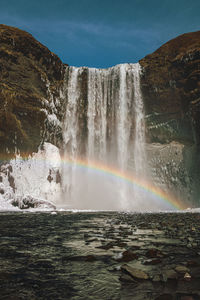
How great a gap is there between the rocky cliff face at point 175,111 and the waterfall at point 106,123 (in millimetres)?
2103

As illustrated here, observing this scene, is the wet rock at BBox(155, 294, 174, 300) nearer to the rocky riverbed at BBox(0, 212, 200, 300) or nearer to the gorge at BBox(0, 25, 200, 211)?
the rocky riverbed at BBox(0, 212, 200, 300)

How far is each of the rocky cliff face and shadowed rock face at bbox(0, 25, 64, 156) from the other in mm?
16026

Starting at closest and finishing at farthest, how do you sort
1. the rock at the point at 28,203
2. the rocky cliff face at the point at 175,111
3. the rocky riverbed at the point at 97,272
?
the rocky riverbed at the point at 97,272
the rock at the point at 28,203
the rocky cliff face at the point at 175,111

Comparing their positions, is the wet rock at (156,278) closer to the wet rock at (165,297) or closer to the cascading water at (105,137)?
the wet rock at (165,297)

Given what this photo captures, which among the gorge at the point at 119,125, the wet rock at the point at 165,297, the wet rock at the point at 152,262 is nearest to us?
the wet rock at the point at 165,297

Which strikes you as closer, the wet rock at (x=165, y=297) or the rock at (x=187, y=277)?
the wet rock at (x=165, y=297)

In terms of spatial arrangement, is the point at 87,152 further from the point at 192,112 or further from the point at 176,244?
the point at 176,244

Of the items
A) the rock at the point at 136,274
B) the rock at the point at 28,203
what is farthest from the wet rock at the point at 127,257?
the rock at the point at 28,203

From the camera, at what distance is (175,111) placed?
35.8 m

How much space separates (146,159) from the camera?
37.2 meters

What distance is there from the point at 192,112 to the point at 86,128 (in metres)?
16.5

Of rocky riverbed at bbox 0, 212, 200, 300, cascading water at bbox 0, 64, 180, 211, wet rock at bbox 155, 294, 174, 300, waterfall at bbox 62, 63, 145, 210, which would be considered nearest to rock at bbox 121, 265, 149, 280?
rocky riverbed at bbox 0, 212, 200, 300

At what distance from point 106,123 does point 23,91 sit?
13.8 meters

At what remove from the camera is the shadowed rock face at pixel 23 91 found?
89.2 ft
